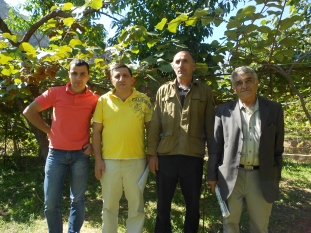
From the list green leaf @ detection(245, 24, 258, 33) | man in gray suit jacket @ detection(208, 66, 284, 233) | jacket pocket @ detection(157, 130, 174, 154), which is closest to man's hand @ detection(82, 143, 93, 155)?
jacket pocket @ detection(157, 130, 174, 154)

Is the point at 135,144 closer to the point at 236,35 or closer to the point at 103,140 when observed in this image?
the point at 103,140

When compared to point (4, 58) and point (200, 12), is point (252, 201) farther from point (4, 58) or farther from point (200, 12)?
point (4, 58)

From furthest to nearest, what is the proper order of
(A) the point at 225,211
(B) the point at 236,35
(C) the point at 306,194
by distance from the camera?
(C) the point at 306,194, (B) the point at 236,35, (A) the point at 225,211

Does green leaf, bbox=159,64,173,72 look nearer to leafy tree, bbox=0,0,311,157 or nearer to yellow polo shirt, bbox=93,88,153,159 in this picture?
leafy tree, bbox=0,0,311,157

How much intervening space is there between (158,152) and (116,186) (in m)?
0.49

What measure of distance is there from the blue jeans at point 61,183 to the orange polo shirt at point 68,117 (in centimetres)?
9

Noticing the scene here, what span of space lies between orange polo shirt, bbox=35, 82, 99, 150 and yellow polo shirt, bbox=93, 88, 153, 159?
0.13 metres

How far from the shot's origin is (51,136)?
2.84 metres

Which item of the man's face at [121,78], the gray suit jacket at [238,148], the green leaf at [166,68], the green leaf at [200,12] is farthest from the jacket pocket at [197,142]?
the green leaf at [200,12]

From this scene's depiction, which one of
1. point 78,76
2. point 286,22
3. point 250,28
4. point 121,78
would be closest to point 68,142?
point 78,76

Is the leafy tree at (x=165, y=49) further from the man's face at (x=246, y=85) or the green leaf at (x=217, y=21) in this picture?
the man's face at (x=246, y=85)

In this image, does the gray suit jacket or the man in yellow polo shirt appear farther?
the man in yellow polo shirt

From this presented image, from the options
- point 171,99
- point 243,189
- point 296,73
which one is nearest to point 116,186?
point 171,99

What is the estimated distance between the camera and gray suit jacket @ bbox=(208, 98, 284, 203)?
2.43 metres
